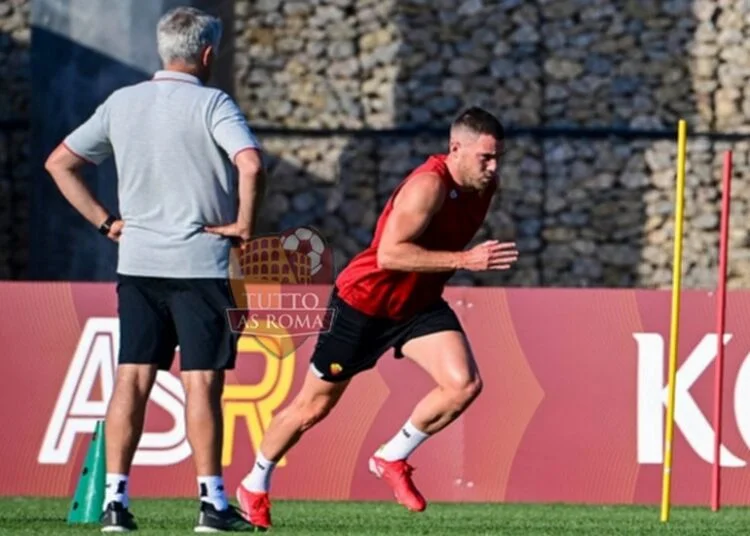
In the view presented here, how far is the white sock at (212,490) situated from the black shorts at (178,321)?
436 millimetres

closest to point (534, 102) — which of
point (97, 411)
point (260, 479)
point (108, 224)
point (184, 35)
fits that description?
point (97, 411)

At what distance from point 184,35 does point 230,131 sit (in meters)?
0.43

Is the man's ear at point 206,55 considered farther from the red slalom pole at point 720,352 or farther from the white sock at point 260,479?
the red slalom pole at point 720,352

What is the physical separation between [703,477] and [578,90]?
862 centimetres

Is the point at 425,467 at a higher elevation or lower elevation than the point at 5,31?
lower

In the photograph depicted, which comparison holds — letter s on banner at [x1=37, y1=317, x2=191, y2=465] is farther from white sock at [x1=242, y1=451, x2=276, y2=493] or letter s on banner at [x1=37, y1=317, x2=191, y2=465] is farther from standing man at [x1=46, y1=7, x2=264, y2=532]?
standing man at [x1=46, y1=7, x2=264, y2=532]

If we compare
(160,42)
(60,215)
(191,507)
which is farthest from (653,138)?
(160,42)

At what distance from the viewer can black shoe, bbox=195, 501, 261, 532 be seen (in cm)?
891

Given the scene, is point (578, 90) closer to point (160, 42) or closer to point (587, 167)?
point (587, 167)

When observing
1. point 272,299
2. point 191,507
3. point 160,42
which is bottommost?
point 191,507

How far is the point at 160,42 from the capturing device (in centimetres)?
891

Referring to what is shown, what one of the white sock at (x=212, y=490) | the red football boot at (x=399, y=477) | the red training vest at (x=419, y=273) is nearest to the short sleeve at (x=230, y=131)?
the red training vest at (x=419, y=273)

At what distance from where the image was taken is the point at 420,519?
35.9 feet

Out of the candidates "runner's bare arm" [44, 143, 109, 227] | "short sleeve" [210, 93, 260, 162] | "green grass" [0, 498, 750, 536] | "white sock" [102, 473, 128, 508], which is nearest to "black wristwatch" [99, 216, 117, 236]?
"runner's bare arm" [44, 143, 109, 227]
